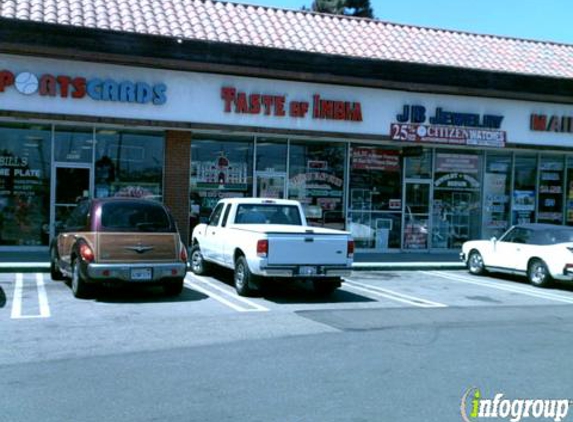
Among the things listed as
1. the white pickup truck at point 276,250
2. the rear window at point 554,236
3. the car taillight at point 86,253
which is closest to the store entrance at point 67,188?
the white pickup truck at point 276,250

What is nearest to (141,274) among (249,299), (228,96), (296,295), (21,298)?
(249,299)

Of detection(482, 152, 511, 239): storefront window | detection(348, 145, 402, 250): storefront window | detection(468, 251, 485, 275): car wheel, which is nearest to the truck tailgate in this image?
detection(468, 251, 485, 275): car wheel

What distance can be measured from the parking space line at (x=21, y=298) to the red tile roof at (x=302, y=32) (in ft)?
19.8

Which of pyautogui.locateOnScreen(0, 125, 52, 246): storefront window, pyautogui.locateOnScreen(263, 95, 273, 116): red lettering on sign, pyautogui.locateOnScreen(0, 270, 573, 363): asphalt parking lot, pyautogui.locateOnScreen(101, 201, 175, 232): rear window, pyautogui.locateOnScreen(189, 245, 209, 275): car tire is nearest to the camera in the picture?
pyautogui.locateOnScreen(0, 270, 573, 363): asphalt parking lot

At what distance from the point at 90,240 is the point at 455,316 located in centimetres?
596

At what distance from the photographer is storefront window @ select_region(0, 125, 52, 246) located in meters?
17.4

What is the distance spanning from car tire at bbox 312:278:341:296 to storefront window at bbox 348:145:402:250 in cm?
744

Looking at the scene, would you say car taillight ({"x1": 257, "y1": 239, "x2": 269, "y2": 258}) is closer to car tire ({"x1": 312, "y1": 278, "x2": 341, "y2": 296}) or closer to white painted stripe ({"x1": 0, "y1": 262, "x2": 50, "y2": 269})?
car tire ({"x1": 312, "y1": 278, "x2": 341, "y2": 296})

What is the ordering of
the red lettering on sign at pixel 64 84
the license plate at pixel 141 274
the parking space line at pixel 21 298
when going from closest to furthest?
the parking space line at pixel 21 298 < the license plate at pixel 141 274 < the red lettering on sign at pixel 64 84

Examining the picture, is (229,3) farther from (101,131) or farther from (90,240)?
(90,240)

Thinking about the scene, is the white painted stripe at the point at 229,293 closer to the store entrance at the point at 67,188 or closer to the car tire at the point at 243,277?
the car tire at the point at 243,277

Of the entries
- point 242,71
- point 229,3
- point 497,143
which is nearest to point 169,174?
point 242,71

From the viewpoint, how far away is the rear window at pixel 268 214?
13578 mm

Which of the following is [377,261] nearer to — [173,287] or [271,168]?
→ [271,168]
